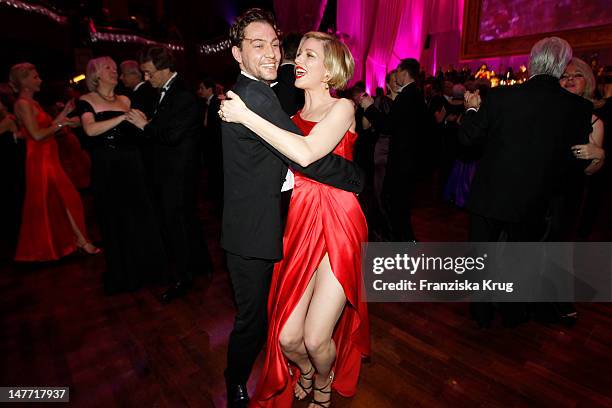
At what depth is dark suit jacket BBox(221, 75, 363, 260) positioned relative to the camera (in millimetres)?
1327

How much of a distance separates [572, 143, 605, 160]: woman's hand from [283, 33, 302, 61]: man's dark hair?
74.7 inches

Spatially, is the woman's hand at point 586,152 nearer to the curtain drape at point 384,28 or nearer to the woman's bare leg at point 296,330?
the woman's bare leg at point 296,330

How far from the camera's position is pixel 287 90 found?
94.3 inches

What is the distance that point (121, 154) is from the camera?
273 centimetres

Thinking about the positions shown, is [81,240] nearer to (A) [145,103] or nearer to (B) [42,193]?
(B) [42,193]

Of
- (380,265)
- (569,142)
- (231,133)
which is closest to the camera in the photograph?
(231,133)

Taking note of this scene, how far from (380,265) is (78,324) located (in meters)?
2.59

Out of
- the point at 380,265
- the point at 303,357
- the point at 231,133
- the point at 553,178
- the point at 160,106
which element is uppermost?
the point at 160,106

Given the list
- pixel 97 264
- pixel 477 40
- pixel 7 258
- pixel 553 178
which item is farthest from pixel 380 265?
pixel 477 40

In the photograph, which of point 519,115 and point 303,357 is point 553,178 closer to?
Answer: point 519,115

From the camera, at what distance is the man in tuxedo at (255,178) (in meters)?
1.34

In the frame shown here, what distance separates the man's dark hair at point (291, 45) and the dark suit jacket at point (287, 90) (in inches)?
5.4

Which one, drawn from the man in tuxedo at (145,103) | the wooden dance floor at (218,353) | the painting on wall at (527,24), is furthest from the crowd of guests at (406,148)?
the painting on wall at (527,24)

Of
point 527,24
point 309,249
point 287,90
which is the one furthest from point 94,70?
point 527,24
